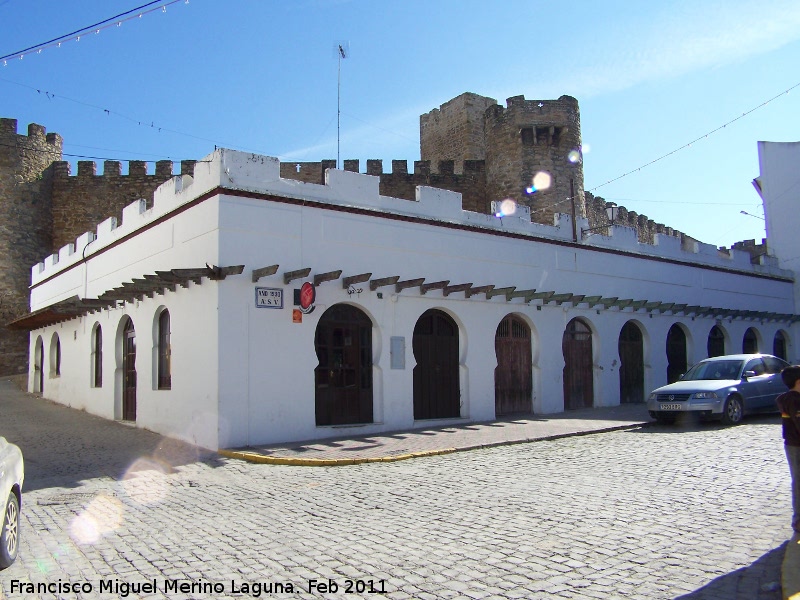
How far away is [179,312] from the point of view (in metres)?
13.4

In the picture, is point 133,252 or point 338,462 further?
point 133,252

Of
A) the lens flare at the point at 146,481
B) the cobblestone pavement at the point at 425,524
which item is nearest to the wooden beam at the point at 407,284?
the cobblestone pavement at the point at 425,524

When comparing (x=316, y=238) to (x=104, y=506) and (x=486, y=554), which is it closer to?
(x=104, y=506)

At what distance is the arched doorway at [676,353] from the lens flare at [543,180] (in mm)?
8579

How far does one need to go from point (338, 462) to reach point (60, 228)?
24.2 metres

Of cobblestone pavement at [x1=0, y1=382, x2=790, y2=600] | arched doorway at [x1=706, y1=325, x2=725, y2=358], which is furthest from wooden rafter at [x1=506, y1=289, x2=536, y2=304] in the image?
arched doorway at [x1=706, y1=325, x2=725, y2=358]

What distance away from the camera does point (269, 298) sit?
12.6 m

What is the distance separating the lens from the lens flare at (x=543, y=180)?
28.2 metres

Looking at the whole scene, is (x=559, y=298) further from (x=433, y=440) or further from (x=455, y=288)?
(x=433, y=440)

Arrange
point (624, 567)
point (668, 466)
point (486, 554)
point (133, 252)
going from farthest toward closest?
point (133, 252), point (668, 466), point (486, 554), point (624, 567)

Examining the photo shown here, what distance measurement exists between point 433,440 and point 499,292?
4.93 metres

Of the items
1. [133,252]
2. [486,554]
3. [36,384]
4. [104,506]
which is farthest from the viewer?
[36,384]

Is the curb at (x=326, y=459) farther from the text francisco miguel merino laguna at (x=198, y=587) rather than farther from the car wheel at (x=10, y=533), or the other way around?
the text francisco miguel merino laguna at (x=198, y=587)

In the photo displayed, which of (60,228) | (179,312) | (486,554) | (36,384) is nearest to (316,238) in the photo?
(179,312)
